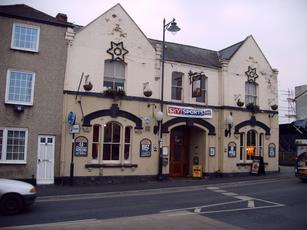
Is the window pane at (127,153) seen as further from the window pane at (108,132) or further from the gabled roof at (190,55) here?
the gabled roof at (190,55)

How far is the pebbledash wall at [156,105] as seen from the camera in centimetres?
1992

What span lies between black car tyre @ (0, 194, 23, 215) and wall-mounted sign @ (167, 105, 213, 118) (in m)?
12.5

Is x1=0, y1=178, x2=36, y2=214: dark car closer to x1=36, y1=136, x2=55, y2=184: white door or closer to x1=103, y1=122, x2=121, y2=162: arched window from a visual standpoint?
x1=36, y1=136, x2=55, y2=184: white door

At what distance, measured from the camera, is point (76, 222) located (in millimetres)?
9898

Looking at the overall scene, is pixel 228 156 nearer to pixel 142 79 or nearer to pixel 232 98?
pixel 232 98

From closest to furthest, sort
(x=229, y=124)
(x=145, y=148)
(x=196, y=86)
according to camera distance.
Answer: (x=145, y=148) → (x=196, y=86) → (x=229, y=124)

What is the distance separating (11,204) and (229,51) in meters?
19.8

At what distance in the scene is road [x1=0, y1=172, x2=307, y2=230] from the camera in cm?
986

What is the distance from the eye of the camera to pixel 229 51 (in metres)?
26.6

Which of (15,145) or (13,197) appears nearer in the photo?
(13,197)

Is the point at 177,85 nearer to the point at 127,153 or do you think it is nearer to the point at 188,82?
the point at 188,82

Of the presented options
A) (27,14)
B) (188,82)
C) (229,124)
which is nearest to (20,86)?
(27,14)

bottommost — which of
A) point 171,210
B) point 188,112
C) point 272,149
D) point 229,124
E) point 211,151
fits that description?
point 171,210

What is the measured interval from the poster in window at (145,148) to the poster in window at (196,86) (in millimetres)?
4221
